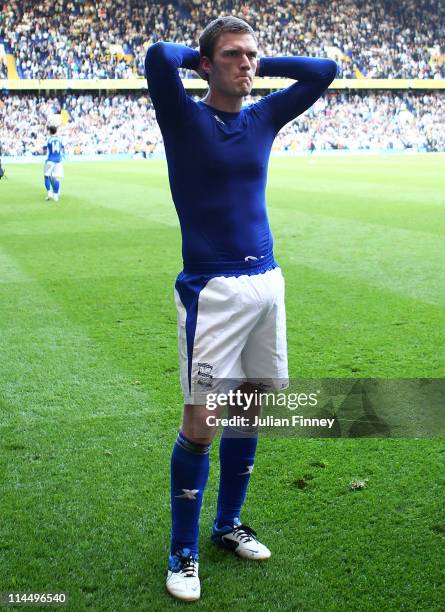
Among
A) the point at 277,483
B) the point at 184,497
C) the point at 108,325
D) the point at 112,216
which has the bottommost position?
the point at 112,216

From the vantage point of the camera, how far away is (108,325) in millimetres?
6816

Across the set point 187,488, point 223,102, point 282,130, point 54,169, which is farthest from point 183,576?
point 282,130

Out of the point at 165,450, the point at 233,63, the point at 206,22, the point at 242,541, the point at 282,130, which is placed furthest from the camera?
the point at 206,22

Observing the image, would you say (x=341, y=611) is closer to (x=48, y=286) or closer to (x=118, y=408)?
(x=118, y=408)

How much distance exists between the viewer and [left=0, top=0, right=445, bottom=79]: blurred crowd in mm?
43188

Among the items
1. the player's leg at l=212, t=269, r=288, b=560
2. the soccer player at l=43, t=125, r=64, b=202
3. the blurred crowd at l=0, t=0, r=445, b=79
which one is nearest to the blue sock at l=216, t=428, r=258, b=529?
the player's leg at l=212, t=269, r=288, b=560

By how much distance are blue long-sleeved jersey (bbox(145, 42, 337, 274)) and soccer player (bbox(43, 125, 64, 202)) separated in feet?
50.1

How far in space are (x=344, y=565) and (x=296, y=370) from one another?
8.03 feet

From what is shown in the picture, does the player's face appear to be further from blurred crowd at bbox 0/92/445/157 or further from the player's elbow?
blurred crowd at bbox 0/92/445/157

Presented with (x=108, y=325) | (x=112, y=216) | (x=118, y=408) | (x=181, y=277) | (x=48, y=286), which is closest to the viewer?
(x=181, y=277)

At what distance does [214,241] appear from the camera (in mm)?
2885

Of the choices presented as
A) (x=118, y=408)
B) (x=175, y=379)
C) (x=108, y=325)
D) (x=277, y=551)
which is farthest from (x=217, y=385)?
(x=108, y=325)

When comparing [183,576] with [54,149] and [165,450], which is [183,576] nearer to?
[165,450]

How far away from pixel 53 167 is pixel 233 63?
15.5 meters
